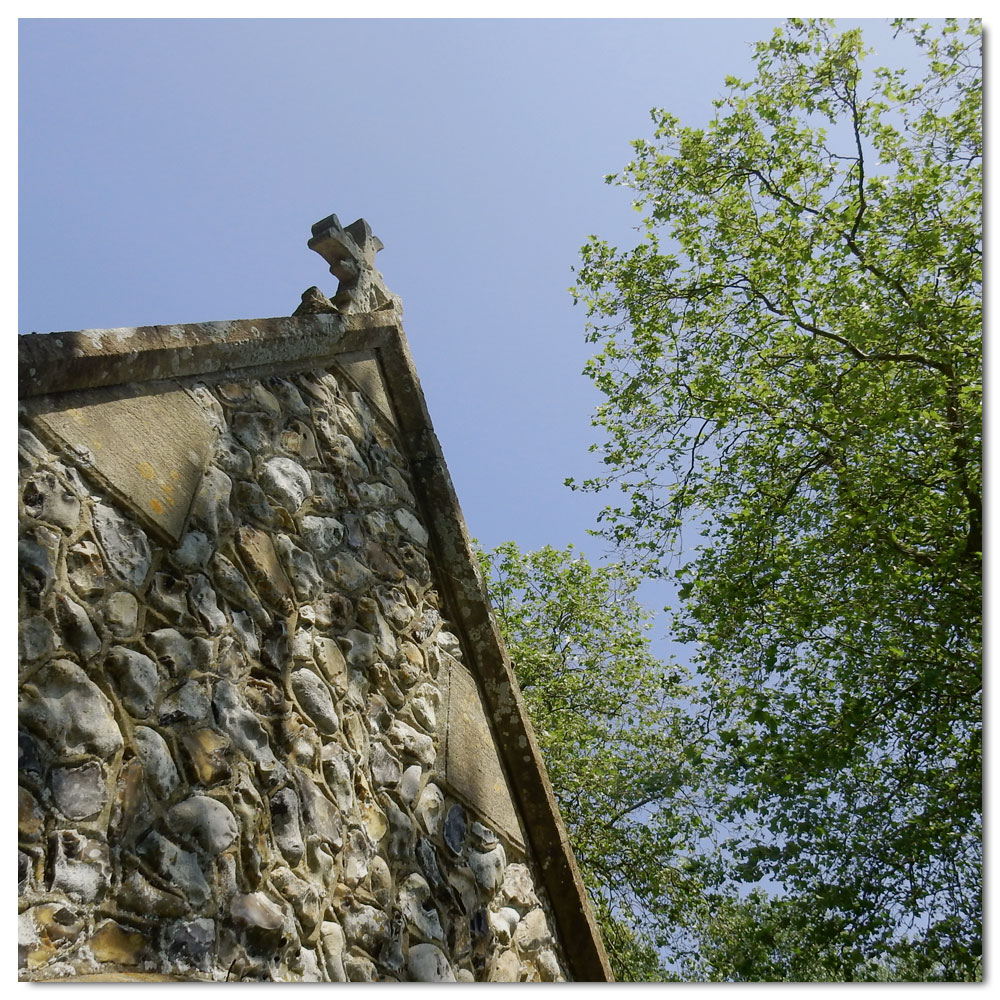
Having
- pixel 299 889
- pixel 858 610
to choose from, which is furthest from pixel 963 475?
pixel 299 889

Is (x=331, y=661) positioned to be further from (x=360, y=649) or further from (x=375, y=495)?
(x=375, y=495)

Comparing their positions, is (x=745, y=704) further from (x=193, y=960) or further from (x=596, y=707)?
(x=193, y=960)

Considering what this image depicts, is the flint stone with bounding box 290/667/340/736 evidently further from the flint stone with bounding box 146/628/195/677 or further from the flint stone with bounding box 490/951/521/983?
the flint stone with bounding box 490/951/521/983

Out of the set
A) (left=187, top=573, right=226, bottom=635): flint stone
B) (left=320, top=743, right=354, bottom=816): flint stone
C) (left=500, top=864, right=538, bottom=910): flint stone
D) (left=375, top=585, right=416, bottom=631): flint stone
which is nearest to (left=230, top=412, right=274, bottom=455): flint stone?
(left=187, top=573, right=226, bottom=635): flint stone

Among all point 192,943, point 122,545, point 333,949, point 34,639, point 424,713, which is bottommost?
point 333,949

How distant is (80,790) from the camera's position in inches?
82.2

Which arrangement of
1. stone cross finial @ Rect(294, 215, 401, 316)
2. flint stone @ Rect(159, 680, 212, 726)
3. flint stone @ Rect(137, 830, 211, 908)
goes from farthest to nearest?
stone cross finial @ Rect(294, 215, 401, 316) → flint stone @ Rect(159, 680, 212, 726) → flint stone @ Rect(137, 830, 211, 908)


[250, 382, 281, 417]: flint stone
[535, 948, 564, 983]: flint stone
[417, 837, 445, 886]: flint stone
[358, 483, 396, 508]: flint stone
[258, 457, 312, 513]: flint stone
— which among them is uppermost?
[250, 382, 281, 417]: flint stone

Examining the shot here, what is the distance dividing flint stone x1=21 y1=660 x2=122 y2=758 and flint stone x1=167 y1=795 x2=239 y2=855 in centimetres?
27

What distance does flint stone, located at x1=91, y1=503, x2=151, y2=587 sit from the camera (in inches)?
97.2

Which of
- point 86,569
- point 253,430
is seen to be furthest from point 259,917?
point 253,430

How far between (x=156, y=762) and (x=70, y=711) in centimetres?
30

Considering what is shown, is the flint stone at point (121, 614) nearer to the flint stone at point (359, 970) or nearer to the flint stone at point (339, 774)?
the flint stone at point (339, 774)

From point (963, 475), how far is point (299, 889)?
319 inches
